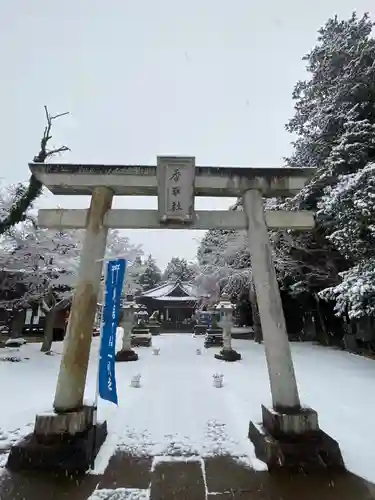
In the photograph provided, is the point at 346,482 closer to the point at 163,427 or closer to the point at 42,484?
the point at 163,427

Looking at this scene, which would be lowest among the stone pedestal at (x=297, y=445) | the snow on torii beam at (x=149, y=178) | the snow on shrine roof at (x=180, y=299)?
the stone pedestal at (x=297, y=445)

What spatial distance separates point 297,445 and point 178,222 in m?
3.78

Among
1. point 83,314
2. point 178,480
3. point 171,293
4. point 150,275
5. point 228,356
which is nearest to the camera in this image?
point 178,480

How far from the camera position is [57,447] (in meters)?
4.62

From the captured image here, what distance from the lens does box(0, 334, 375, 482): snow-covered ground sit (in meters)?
5.51

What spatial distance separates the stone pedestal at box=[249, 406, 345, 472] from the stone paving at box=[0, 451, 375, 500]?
6.4 inches

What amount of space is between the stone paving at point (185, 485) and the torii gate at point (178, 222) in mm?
547

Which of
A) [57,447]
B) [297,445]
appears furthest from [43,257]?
[297,445]

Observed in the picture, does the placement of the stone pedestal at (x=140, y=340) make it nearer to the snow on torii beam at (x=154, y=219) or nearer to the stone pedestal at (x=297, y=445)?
the snow on torii beam at (x=154, y=219)

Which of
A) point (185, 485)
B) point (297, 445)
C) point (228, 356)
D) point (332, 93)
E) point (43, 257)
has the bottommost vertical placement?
point (185, 485)

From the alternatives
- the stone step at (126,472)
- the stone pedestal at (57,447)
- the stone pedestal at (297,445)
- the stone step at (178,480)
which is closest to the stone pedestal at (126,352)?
the stone step at (126,472)

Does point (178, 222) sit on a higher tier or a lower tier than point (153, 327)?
lower

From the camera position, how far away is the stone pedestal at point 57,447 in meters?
4.55

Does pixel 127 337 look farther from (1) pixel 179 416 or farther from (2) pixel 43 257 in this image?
(1) pixel 179 416
